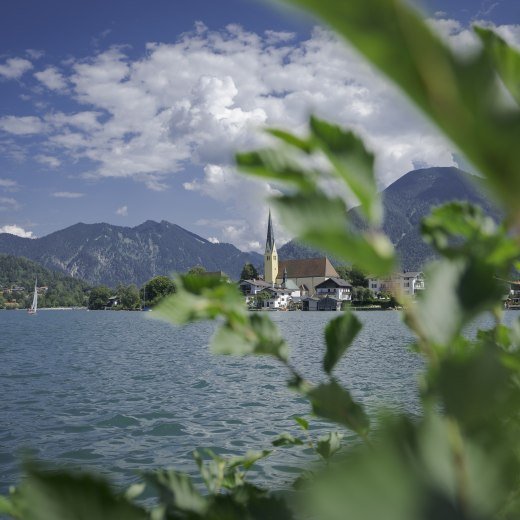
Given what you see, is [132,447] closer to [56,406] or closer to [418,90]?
[56,406]

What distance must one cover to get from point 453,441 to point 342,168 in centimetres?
28

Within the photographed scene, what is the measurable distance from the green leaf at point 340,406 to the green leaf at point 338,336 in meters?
0.10

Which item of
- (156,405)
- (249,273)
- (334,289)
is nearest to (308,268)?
(249,273)

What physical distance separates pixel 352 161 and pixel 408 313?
173mm

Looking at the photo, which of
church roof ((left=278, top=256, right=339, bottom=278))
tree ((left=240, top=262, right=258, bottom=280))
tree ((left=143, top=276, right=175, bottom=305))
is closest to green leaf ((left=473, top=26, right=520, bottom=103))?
tree ((left=143, top=276, right=175, bottom=305))

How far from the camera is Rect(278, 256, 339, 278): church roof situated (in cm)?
15238

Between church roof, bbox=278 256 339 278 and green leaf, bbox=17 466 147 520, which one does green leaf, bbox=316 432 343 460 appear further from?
church roof, bbox=278 256 339 278

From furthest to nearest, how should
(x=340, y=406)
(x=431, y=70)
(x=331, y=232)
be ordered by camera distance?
(x=340, y=406) < (x=331, y=232) < (x=431, y=70)

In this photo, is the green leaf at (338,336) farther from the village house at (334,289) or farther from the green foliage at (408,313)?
the village house at (334,289)

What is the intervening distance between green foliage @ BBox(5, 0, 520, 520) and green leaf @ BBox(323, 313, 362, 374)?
10cm

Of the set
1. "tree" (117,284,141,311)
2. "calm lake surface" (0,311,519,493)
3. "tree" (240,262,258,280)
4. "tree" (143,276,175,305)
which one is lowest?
"calm lake surface" (0,311,519,493)

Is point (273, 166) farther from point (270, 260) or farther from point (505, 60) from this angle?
point (270, 260)

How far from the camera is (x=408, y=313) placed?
1.80 ft

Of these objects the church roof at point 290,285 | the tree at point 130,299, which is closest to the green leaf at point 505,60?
the church roof at point 290,285
